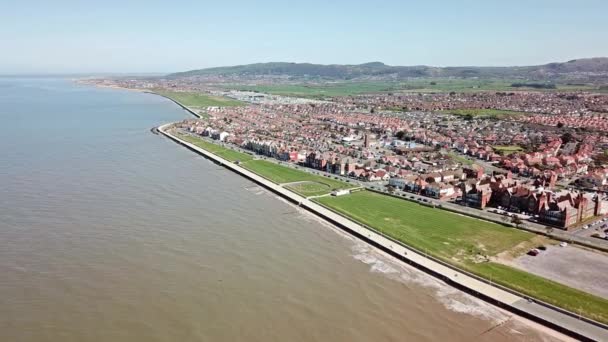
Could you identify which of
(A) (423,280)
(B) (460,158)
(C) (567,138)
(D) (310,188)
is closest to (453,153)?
(B) (460,158)

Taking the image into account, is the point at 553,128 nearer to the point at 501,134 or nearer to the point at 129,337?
the point at 501,134

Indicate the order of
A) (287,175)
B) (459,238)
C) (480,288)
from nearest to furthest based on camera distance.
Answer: (480,288)
(459,238)
(287,175)

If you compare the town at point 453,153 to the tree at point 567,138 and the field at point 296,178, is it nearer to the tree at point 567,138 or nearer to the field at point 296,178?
the tree at point 567,138

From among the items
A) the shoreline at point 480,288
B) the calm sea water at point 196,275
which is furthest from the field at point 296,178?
the shoreline at point 480,288

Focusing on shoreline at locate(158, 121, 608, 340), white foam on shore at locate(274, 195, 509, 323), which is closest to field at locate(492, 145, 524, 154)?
shoreline at locate(158, 121, 608, 340)

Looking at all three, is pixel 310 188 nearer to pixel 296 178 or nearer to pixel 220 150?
pixel 296 178

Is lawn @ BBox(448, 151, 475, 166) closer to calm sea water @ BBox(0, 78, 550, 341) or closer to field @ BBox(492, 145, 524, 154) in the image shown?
field @ BBox(492, 145, 524, 154)
